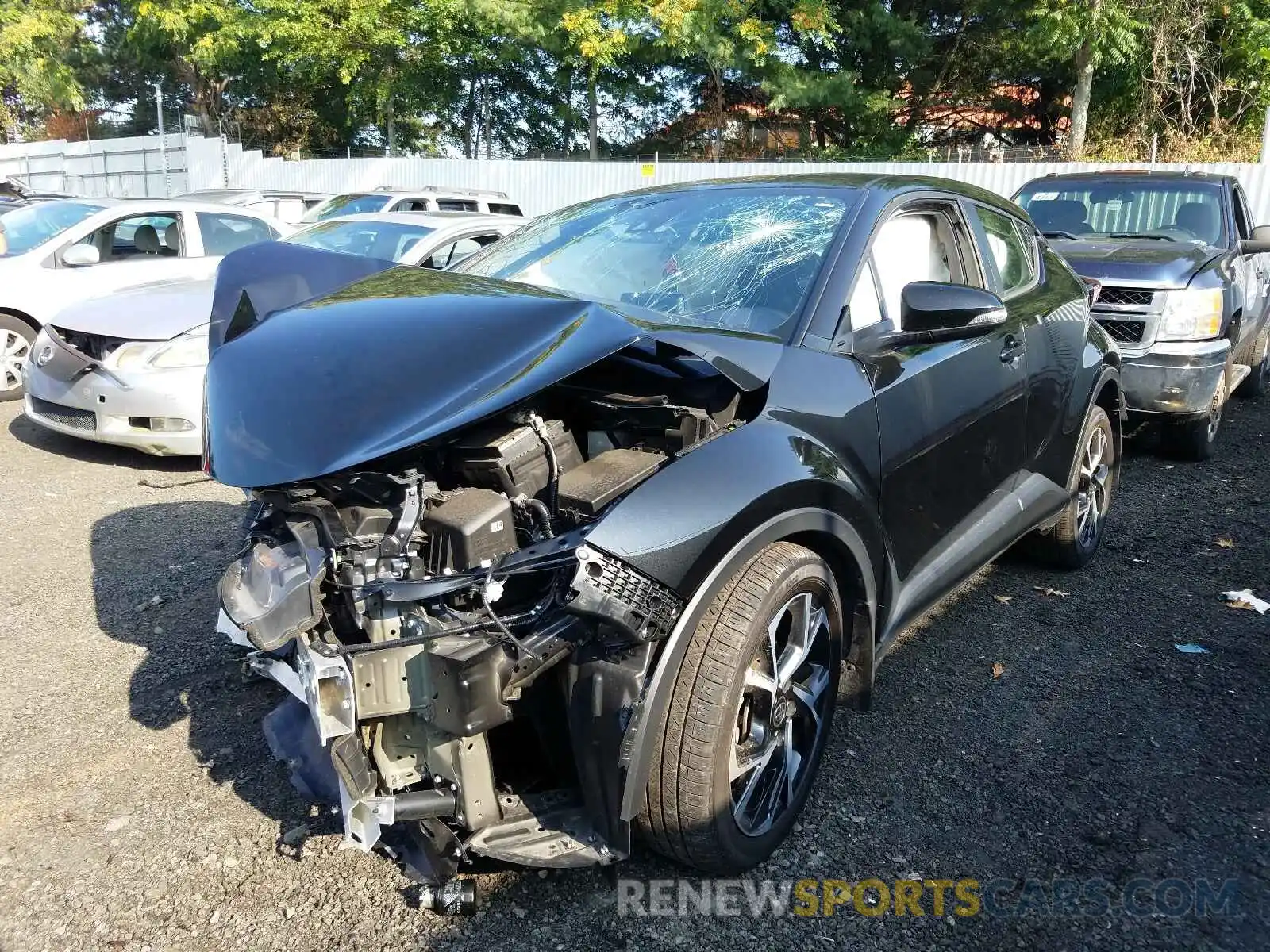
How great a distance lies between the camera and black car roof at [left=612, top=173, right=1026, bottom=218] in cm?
358

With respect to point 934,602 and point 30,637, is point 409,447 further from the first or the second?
point 30,637

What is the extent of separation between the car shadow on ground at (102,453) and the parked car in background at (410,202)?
545cm

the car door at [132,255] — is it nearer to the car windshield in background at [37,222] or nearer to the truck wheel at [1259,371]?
the car windshield in background at [37,222]

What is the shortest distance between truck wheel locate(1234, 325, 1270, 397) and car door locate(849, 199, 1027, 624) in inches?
240

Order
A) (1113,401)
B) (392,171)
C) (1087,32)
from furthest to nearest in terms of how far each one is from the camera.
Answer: (392,171) → (1087,32) → (1113,401)

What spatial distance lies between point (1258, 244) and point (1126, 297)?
1.59 metres

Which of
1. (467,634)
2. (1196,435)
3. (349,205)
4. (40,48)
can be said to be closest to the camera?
(467,634)

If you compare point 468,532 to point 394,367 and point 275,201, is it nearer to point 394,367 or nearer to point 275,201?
point 394,367

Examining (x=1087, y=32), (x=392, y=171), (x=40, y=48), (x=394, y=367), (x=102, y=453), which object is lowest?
(x=102, y=453)

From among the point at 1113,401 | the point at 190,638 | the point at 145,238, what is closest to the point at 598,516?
the point at 190,638

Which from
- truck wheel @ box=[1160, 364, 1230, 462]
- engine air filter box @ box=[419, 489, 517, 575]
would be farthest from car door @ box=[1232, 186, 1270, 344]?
engine air filter box @ box=[419, 489, 517, 575]

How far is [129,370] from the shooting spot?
6.14 m

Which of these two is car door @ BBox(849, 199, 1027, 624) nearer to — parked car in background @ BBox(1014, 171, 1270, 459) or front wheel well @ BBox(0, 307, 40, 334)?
parked car in background @ BBox(1014, 171, 1270, 459)

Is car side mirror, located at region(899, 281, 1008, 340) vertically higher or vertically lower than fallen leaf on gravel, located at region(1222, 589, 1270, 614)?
higher
